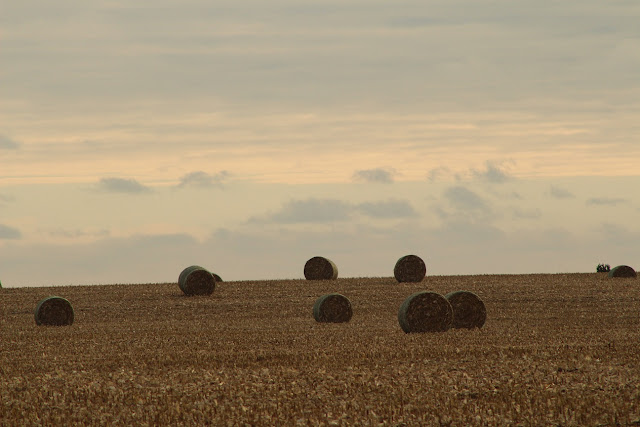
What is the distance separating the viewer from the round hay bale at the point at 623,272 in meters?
44.3

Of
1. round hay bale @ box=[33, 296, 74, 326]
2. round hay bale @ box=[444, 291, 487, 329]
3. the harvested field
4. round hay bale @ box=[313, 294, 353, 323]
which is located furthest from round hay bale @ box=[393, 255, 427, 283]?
round hay bale @ box=[33, 296, 74, 326]

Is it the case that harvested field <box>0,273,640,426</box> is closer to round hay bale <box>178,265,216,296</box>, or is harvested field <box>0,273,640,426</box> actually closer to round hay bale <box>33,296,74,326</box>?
round hay bale <box>33,296,74,326</box>

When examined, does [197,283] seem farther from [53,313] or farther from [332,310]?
[332,310]

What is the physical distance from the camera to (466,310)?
26844 mm

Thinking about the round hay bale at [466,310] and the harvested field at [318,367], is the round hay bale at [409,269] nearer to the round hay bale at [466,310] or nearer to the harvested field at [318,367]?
the harvested field at [318,367]

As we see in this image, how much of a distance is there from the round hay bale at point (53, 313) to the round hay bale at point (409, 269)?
16896mm

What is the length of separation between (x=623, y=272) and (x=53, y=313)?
27443 mm

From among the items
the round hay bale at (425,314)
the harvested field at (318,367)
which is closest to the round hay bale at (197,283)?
the harvested field at (318,367)

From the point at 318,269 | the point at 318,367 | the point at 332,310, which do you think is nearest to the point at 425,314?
the point at 332,310

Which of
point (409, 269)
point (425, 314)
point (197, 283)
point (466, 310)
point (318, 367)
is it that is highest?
point (409, 269)

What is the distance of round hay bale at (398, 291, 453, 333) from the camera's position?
2541cm

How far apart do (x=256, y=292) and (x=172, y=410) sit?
82.8ft

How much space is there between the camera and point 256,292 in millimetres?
39906

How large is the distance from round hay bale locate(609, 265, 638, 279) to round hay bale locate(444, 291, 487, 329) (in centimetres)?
1981
